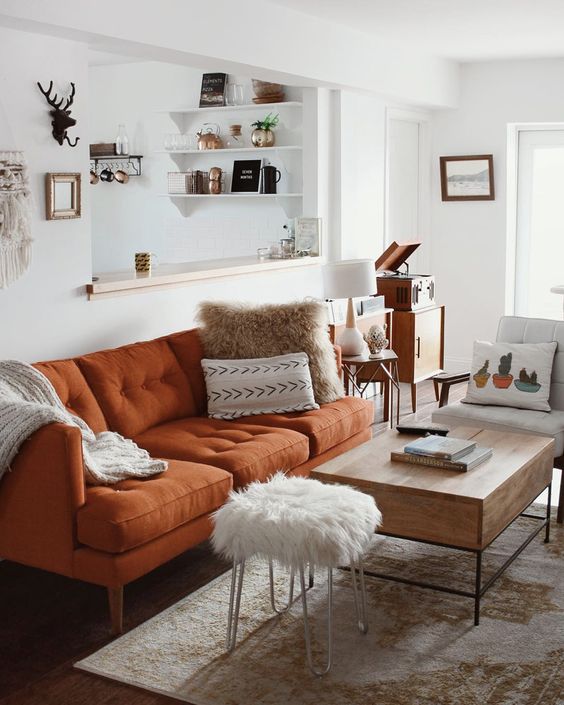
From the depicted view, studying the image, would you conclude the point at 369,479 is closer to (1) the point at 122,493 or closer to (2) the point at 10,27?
(1) the point at 122,493

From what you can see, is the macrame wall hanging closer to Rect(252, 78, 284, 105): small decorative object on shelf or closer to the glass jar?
Rect(252, 78, 284, 105): small decorative object on shelf

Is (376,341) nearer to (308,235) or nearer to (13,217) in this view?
(308,235)

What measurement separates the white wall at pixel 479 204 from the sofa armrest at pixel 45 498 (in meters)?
5.33

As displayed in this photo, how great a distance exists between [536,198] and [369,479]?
512 cm

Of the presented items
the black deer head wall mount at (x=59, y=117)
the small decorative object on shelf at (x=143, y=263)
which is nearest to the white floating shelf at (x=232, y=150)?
the small decorative object on shelf at (x=143, y=263)

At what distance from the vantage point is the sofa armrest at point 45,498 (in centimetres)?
325

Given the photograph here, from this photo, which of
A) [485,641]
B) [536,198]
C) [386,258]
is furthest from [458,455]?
[536,198]

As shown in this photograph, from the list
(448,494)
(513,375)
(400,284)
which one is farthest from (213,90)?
(448,494)

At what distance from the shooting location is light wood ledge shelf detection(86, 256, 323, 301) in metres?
4.58

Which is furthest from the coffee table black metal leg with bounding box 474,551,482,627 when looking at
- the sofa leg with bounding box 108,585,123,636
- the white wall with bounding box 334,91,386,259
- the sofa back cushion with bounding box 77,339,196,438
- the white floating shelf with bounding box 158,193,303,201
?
the white floating shelf with bounding box 158,193,303,201

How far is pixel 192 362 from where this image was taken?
4.70 metres

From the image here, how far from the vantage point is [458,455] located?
11.8 ft

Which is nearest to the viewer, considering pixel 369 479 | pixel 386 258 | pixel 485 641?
pixel 485 641

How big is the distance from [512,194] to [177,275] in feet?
12.7
